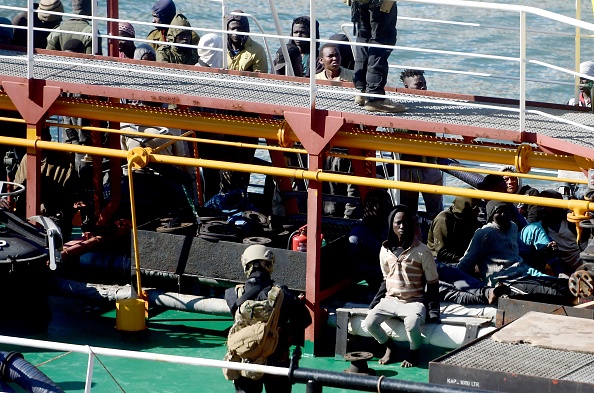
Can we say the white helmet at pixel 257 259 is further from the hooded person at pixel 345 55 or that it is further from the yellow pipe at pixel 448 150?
the hooded person at pixel 345 55

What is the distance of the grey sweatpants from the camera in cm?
1059

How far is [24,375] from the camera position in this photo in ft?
30.2

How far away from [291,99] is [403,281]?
2068 millimetres

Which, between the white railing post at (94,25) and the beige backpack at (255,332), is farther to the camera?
the white railing post at (94,25)

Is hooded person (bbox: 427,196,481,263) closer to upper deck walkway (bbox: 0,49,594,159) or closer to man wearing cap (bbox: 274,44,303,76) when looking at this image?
upper deck walkway (bbox: 0,49,594,159)

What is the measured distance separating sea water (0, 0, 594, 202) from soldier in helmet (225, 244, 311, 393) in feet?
75.8

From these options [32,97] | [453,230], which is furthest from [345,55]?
[32,97]

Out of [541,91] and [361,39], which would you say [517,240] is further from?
[541,91]

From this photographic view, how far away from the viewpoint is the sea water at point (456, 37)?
109ft

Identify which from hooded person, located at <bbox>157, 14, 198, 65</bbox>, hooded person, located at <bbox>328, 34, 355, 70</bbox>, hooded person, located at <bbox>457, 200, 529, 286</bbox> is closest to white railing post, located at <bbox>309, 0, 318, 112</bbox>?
hooded person, located at <bbox>457, 200, 529, 286</bbox>

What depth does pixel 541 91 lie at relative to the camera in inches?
1282

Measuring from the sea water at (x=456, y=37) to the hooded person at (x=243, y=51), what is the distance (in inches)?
684

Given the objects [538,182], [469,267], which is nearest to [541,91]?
[538,182]

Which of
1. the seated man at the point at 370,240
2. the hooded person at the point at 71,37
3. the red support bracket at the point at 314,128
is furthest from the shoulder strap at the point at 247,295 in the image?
the hooded person at the point at 71,37
